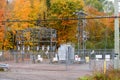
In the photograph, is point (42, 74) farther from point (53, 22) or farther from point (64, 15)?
point (53, 22)

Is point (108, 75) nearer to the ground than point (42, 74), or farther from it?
farther from it

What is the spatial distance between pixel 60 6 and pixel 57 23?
2974mm

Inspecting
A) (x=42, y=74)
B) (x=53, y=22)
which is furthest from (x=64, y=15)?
(x=42, y=74)

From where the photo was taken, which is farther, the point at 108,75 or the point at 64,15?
the point at 64,15

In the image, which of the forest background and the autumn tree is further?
the autumn tree

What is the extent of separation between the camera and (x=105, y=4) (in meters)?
105

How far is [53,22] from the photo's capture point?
66.4m

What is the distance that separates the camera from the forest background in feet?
180

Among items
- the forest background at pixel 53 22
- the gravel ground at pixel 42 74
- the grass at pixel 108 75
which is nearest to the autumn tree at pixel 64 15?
the forest background at pixel 53 22

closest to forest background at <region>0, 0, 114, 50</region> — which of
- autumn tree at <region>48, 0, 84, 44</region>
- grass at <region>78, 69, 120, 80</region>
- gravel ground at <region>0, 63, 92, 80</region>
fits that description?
autumn tree at <region>48, 0, 84, 44</region>

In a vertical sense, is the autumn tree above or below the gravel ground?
above

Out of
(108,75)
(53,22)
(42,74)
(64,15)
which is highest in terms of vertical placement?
(64,15)

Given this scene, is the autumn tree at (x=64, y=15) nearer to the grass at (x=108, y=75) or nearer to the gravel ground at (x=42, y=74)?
the gravel ground at (x=42, y=74)

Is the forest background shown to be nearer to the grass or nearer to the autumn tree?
the autumn tree
